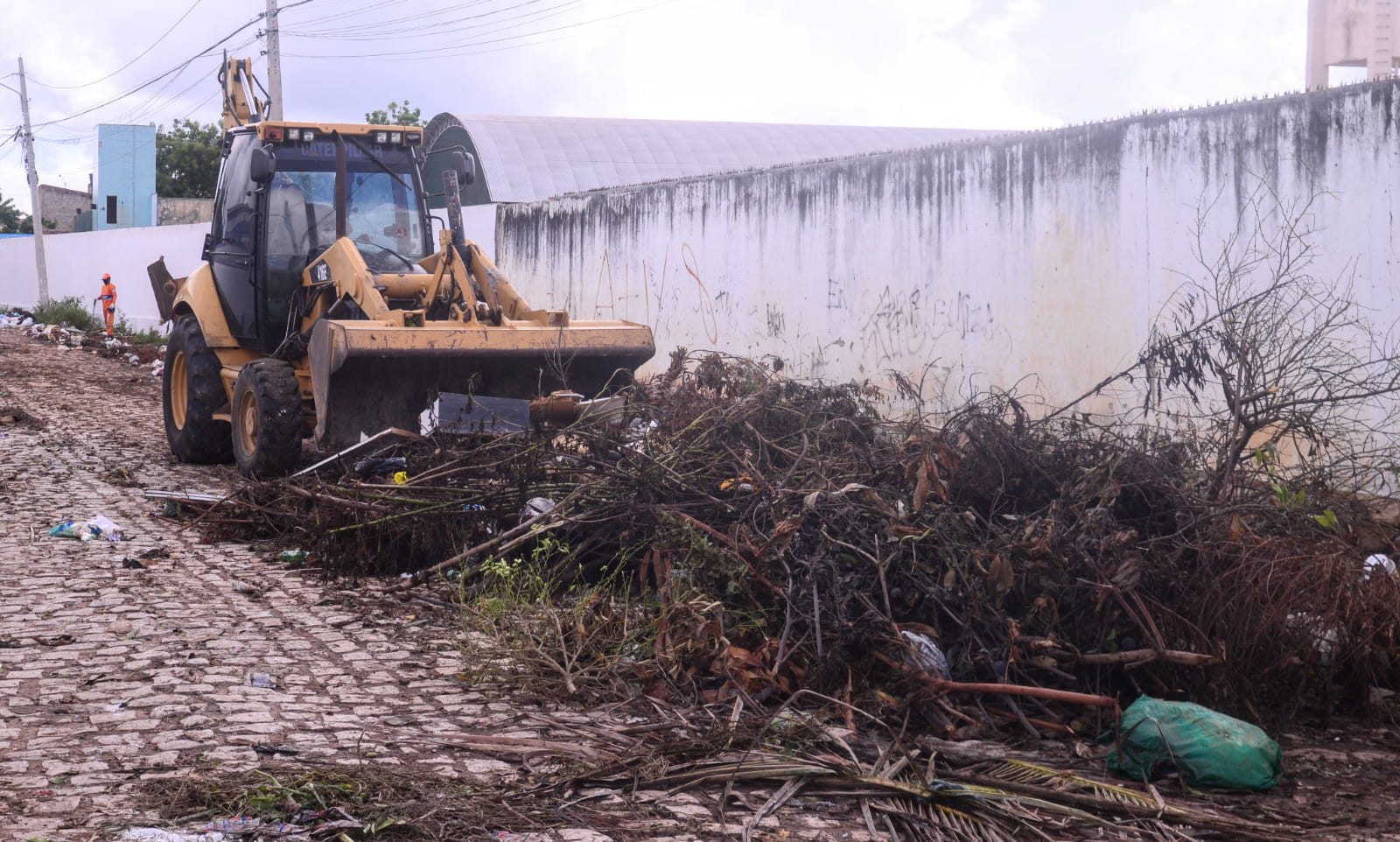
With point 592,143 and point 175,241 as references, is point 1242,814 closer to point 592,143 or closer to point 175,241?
point 592,143

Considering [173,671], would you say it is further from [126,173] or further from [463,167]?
[126,173]

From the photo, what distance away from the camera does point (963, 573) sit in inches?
183

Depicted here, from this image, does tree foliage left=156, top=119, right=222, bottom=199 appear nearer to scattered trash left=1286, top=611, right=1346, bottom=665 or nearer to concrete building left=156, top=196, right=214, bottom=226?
concrete building left=156, top=196, right=214, bottom=226

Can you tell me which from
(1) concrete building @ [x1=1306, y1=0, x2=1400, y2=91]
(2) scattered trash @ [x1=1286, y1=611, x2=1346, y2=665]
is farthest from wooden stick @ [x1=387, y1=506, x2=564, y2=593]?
(1) concrete building @ [x1=1306, y1=0, x2=1400, y2=91]

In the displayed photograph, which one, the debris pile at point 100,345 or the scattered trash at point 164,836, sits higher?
the debris pile at point 100,345

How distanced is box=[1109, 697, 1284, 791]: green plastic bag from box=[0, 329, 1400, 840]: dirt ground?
0.08 m

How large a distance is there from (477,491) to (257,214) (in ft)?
13.1

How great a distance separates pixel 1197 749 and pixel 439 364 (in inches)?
217

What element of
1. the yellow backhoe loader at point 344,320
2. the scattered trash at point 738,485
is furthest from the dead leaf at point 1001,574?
the yellow backhoe loader at point 344,320

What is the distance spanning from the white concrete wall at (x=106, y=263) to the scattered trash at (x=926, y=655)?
20104 millimetres

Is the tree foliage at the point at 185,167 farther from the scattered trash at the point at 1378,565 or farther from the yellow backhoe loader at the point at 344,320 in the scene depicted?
the scattered trash at the point at 1378,565

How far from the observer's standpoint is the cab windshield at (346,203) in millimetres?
9211

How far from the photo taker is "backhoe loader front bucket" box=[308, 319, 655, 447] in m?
7.63

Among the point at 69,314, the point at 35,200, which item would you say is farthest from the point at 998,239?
the point at 35,200
